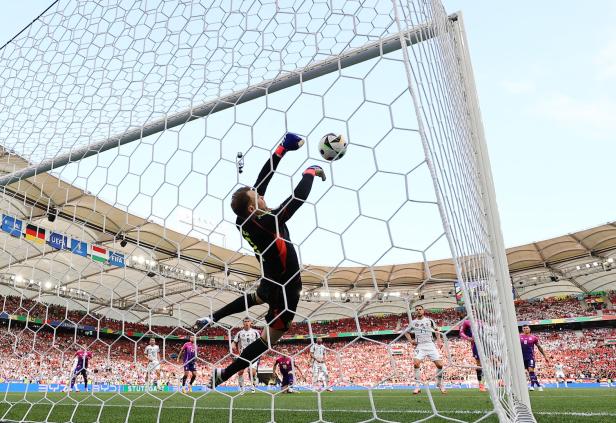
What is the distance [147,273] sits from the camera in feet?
8.21

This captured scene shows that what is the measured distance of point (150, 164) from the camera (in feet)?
7.39

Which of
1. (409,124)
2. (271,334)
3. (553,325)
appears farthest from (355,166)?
(553,325)

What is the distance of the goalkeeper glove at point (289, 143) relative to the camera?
5.89 feet

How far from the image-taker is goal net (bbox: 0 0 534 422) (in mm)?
1365

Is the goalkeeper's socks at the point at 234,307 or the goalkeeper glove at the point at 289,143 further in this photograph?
the goalkeeper's socks at the point at 234,307

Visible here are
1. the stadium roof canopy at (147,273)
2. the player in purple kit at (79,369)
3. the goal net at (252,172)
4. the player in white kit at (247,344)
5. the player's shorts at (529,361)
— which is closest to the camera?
the goal net at (252,172)

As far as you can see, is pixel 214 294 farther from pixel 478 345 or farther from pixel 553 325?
pixel 553 325

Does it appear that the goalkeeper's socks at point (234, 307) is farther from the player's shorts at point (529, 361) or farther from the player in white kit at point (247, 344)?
the player's shorts at point (529, 361)

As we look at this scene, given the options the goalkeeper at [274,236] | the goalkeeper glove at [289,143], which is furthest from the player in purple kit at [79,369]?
the goalkeeper glove at [289,143]

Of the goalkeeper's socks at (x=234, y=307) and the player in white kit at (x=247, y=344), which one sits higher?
the goalkeeper's socks at (x=234, y=307)

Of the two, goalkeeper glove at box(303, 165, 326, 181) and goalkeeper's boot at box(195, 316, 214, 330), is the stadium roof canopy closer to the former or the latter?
goalkeeper's boot at box(195, 316, 214, 330)

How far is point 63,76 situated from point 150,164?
5.43 ft

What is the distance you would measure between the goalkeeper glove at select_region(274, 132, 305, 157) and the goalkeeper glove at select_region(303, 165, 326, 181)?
14cm

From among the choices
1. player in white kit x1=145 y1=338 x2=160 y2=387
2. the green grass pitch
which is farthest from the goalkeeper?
player in white kit x1=145 y1=338 x2=160 y2=387
